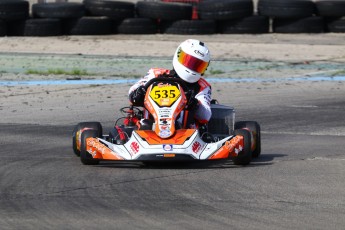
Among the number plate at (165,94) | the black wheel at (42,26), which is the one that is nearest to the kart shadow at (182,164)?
the number plate at (165,94)

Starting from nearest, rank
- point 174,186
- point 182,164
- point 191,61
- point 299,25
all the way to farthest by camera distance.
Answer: point 174,186 → point 182,164 → point 191,61 → point 299,25

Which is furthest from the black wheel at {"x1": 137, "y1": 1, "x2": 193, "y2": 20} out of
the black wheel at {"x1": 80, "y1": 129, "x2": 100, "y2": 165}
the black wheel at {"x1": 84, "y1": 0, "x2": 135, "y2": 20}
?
the black wheel at {"x1": 80, "y1": 129, "x2": 100, "y2": 165}

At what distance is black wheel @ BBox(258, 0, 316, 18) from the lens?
838 inches

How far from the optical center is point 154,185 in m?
7.46

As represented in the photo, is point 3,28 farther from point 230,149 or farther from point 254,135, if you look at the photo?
point 230,149

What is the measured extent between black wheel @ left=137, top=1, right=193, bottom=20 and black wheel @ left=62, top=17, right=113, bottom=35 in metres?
0.74

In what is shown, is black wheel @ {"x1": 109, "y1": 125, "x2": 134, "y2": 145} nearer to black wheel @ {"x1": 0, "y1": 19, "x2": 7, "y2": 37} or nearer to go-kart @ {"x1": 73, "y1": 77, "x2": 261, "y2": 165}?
go-kart @ {"x1": 73, "y1": 77, "x2": 261, "y2": 165}

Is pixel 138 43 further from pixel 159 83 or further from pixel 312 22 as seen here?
pixel 159 83

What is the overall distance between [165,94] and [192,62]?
0.59 metres

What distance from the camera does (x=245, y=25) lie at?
2172 cm

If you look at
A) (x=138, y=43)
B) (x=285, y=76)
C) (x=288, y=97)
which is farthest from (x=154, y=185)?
(x=138, y=43)

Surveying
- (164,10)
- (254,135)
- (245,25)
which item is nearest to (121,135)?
(254,135)

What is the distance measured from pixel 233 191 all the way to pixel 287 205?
2.01ft

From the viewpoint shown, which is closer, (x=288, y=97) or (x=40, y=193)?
(x=40, y=193)
